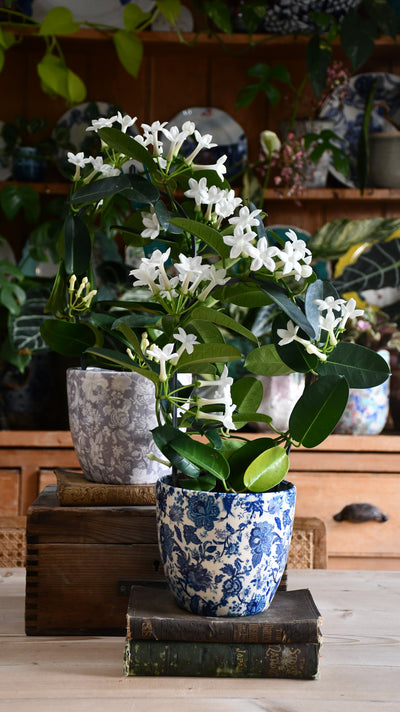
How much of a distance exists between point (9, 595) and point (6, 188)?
1.44 meters

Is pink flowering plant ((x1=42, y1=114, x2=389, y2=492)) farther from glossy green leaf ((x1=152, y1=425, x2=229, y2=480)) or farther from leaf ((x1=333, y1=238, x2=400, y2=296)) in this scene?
leaf ((x1=333, y1=238, x2=400, y2=296))

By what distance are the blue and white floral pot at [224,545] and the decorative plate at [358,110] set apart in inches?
70.4

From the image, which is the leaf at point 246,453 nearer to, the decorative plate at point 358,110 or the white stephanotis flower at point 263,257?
the white stephanotis flower at point 263,257

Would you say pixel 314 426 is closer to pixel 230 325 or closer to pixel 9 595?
pixel 230 325

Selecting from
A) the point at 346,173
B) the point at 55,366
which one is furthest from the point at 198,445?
the point at 346,173

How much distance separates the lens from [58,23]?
76.5 inches

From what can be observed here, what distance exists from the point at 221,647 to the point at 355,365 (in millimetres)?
273

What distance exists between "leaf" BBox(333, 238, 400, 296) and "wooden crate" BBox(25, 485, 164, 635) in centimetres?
132

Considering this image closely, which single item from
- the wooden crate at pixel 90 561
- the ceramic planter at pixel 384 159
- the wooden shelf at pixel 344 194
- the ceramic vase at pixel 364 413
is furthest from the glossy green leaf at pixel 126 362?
the ceramic planter at pixel 384 159

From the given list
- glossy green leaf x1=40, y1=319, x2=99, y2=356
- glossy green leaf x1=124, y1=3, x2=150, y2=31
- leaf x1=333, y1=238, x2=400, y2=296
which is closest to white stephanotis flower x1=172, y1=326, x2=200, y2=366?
glossy green leaf x1=40, y1=319, x2=99, y2=356

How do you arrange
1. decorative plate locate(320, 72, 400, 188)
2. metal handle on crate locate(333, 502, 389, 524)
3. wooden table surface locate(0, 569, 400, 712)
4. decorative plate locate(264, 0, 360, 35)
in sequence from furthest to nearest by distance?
decorative plate locate(320, 72, 400, 188), decorative plate locate(264, 0, 360, 35), metal handle on crate locate(333, 502, 389, 524), wooden table surface locate(0, 569, 400, 712)

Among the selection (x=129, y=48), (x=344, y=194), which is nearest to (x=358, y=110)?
(x=344, y=194)

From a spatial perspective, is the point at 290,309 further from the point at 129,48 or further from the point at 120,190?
the point at 129,48

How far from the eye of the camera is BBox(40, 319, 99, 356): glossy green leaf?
2.62 ft
